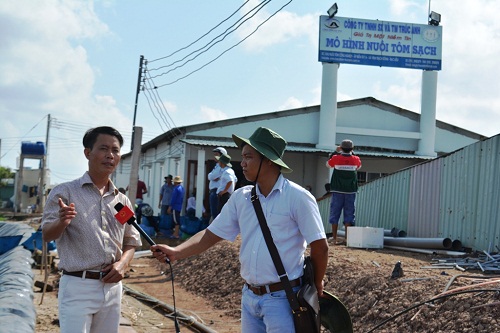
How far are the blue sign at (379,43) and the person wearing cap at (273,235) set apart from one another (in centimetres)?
2234

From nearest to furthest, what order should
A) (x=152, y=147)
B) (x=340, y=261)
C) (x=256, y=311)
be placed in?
(x=256, y=311), (x=340, y=261), (x=152, y=147)

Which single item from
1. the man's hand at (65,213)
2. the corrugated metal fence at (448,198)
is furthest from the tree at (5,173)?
the man's hand at (65,213)

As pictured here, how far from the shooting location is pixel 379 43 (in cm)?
2688

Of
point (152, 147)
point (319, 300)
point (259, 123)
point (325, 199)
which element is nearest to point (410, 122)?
point (259, 123)

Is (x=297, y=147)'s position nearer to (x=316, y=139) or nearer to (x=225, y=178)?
(x=316, y=139)

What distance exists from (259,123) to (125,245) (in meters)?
20.7

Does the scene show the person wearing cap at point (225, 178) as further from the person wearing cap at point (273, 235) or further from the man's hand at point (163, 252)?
the person wearing cap at point (273, 235)

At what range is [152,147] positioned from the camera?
33750 mm

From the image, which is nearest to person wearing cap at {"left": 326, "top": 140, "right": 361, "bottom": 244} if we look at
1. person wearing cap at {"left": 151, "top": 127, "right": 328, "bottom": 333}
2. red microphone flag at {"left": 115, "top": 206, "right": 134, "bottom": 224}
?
person wearing cap at {"left": 151, "top": 127, "right": 328, "bottom": 333}

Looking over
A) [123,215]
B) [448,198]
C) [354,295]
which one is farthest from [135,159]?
[123,215]

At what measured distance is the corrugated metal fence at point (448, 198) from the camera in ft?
35.1

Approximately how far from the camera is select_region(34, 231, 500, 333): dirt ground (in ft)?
20.6

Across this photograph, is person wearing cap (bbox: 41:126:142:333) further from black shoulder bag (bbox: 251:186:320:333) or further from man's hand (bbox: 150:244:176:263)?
black shoulder bag (bbox: 251:186:320:333)

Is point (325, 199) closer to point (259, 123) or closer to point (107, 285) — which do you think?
point (259, 123)
